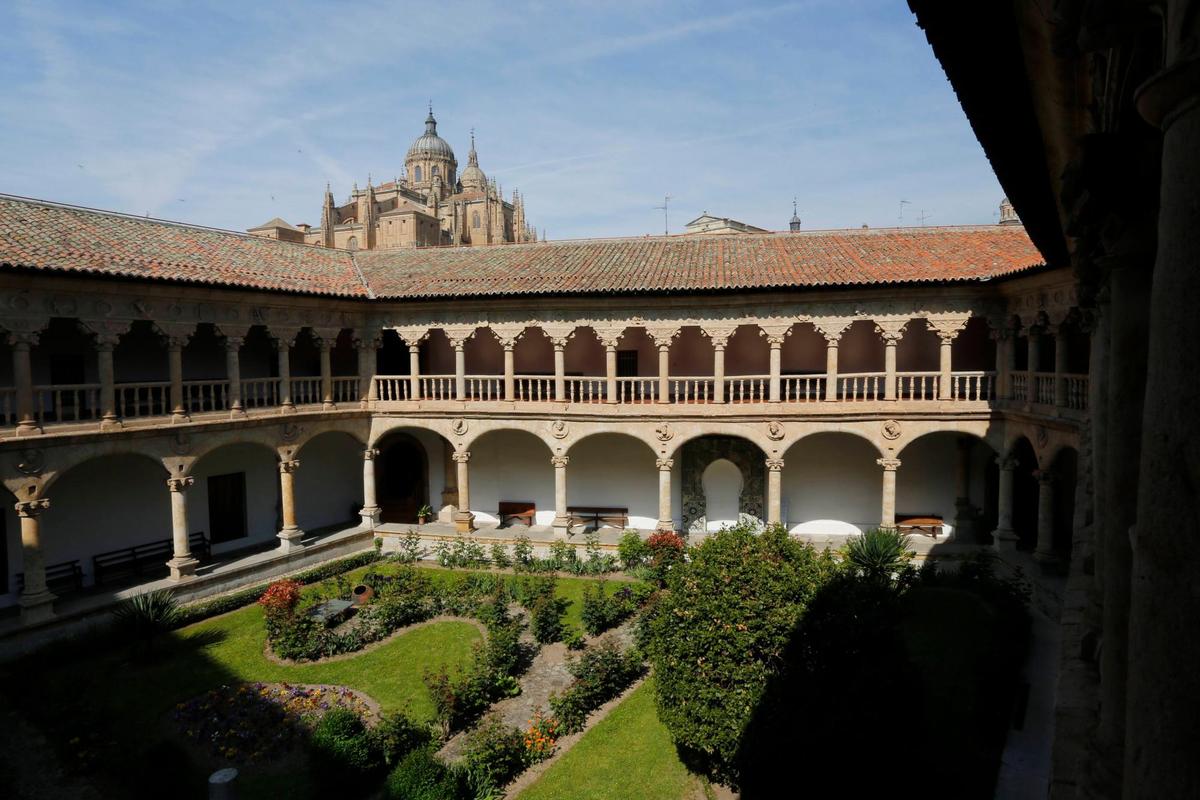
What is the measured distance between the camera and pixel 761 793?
910cm

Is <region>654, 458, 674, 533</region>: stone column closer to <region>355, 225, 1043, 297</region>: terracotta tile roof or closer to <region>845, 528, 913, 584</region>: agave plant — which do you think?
<region>355, 225, 1043, 297</region>: terracotta tile roof

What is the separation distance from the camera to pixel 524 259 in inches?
907

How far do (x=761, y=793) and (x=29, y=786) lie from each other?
9.96 m

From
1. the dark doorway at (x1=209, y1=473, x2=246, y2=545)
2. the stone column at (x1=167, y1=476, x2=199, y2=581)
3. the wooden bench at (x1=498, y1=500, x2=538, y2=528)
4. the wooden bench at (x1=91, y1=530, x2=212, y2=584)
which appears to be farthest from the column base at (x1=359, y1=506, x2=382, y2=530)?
the stone column at (x1=167, y1=476, x2=199, y2=581)

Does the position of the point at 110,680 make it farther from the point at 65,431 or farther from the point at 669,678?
the point at 669,678

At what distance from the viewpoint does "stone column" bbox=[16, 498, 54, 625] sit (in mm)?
14680

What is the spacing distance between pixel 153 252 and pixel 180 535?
22.2 feet

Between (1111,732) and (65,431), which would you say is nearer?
(1111,732)

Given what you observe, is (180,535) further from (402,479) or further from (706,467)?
(706,467)

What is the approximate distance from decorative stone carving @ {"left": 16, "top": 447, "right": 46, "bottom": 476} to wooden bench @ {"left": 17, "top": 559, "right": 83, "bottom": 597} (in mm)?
3325

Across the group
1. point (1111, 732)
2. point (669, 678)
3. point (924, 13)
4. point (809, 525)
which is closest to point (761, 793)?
point (669, 678)

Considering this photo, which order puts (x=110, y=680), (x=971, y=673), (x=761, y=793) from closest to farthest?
(x=761, y=793) → (x=971, y=673) → (x=110, y=680)

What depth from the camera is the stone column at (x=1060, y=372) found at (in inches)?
623

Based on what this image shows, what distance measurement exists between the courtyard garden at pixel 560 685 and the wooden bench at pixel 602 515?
18.1 ft
